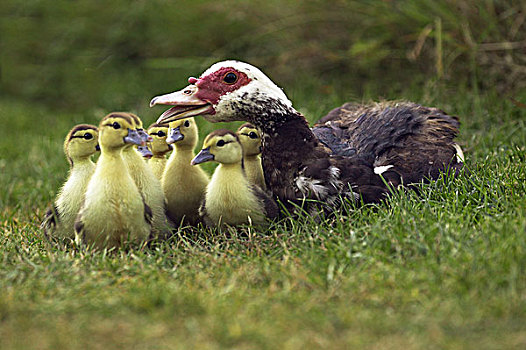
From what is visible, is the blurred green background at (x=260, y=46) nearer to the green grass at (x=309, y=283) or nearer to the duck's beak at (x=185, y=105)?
the green grass at (x=309, y=283)

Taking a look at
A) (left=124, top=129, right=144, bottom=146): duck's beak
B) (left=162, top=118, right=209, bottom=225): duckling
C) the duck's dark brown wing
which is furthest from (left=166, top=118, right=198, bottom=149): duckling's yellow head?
the duck's dark brown wing

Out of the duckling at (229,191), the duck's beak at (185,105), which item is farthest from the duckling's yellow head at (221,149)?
the duck's beak at (185,105)

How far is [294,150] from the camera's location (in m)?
4.05

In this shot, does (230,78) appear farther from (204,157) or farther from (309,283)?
(309,283)

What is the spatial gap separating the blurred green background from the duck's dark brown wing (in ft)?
6.23

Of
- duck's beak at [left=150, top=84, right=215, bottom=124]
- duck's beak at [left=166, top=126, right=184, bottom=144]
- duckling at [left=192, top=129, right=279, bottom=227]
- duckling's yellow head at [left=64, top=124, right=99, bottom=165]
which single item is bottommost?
duckling at [left=192, top=129, right=279, bottom=227]

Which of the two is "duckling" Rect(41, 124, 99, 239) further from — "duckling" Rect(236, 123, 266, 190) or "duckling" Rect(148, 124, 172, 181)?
"duckling" Rect(236, 123, 266, 190)

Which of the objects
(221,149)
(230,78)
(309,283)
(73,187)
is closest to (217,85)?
(230,78)

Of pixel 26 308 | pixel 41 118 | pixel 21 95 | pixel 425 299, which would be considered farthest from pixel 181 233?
pixel 21 95

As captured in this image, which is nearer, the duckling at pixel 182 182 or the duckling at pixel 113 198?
the duckling at pixel 113 198

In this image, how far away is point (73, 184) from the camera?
4.04 metres

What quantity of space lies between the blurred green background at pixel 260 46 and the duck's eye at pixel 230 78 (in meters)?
3.03

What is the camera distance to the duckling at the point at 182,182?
13.8 feet

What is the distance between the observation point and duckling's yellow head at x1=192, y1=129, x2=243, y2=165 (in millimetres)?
3912
